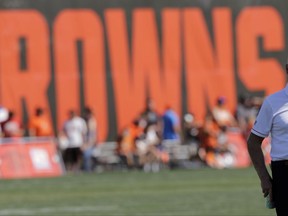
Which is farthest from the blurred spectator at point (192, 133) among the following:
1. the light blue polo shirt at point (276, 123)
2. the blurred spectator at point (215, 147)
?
the light blue polo shirt at point (276, 123)

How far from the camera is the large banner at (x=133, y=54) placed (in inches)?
1137

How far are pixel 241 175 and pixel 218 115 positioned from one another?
5314mm

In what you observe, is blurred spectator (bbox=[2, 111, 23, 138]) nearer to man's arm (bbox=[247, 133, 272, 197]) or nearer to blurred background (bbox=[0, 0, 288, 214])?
blurred background (bbox=[0, 0, 288, 214])

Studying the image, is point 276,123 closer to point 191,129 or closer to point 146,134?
point 146,134

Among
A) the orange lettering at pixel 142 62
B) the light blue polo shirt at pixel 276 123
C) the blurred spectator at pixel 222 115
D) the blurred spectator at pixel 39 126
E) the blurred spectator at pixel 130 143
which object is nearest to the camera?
the light blue polo shirt at pixel 276 123

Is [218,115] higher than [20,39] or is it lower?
lower

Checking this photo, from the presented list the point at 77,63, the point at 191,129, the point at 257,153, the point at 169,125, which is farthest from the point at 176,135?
the point at 257,153

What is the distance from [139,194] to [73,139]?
9.04 meters

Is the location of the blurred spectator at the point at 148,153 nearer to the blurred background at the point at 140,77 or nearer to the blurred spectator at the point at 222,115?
the blurred background at the point at 140,77

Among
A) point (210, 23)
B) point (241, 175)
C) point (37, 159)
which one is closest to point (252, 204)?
point (241, 175)

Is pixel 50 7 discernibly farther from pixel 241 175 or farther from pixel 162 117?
pixel 241 175

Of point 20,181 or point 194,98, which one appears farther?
point 194,98

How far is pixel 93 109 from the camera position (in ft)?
96.5

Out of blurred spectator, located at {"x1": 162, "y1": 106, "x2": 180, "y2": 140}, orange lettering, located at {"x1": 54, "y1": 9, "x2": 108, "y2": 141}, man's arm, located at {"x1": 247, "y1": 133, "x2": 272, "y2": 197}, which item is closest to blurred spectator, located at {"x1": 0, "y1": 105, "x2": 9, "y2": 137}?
orange lettering, located at {"x1": 54, "y1": 9, "x2": 108, "y2": 141}
